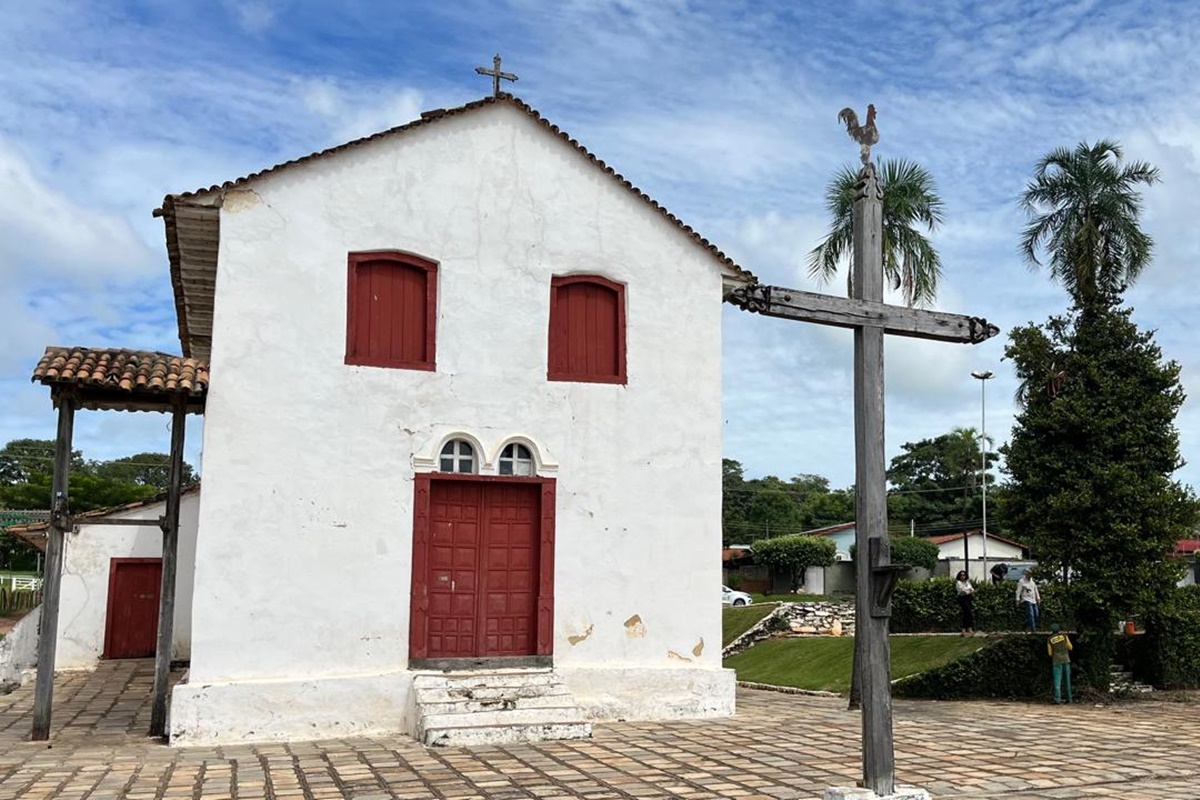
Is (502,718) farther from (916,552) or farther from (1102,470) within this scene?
(916,552)

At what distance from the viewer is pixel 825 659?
24.0 m

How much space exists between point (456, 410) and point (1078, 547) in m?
11.7

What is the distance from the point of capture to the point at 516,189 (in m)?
13.3

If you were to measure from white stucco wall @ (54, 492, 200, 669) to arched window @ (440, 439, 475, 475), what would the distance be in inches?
338

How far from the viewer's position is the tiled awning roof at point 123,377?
1140 cm

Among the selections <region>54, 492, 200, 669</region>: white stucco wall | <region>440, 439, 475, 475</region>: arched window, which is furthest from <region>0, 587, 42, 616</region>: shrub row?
<region>440, 439, 475, 475</region>: arched window

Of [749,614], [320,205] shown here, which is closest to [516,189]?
[320,205]

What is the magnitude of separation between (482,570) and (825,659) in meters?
13.6

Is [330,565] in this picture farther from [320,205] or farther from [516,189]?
[516,189]

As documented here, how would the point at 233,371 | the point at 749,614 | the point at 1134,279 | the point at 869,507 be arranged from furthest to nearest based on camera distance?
the point at 749,614, the point at 1134,279, the point at 233,371, the point at 869,507

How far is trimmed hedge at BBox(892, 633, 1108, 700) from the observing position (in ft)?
61.4

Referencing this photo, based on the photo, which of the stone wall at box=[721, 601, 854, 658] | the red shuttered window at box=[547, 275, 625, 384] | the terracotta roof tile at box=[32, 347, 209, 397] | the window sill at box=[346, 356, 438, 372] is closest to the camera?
the terracotta roof tile at box=[32, 347, 209, 397]

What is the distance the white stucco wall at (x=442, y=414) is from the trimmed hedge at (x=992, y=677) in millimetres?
7073

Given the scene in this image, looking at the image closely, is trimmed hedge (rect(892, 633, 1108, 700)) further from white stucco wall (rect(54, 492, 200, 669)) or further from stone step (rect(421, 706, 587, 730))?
white stucco wall (rect(54, 492, 200, 669))
